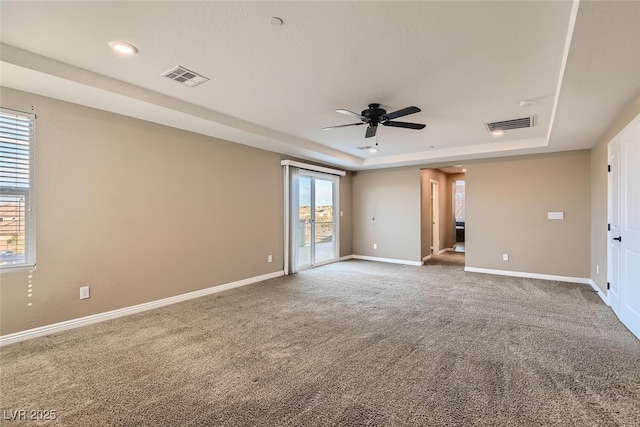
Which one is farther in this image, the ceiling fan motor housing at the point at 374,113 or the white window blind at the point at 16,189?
the ceiling fan motor housing at the point at 374,113

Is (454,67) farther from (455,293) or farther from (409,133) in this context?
(455,293)

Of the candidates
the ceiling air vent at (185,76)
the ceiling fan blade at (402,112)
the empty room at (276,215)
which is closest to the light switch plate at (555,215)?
the empty room at (276,215)

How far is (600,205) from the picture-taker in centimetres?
436

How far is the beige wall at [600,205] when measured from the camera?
405 centimetres

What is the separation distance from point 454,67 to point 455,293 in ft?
10.8

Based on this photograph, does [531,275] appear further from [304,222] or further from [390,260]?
[304,222]

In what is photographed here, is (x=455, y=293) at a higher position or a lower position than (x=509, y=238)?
lower

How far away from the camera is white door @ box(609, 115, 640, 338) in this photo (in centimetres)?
293

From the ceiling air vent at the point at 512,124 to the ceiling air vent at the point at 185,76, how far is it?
3885mm

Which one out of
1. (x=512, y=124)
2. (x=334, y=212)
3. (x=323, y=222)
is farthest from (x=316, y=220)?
(x=512, y=124)

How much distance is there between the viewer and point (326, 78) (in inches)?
114

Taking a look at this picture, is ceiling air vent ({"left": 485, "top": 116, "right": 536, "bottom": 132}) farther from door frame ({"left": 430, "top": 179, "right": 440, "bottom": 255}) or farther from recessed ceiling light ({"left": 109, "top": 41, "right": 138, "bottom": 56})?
recessed ceiling light ({"left": 109, "top": 41, "right": 138, "bottom": 56})

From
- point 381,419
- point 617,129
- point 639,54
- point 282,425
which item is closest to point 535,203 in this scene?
point 617,129

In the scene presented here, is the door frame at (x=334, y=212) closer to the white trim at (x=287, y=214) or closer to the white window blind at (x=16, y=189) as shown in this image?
the white trim at (x=287, y=214)
